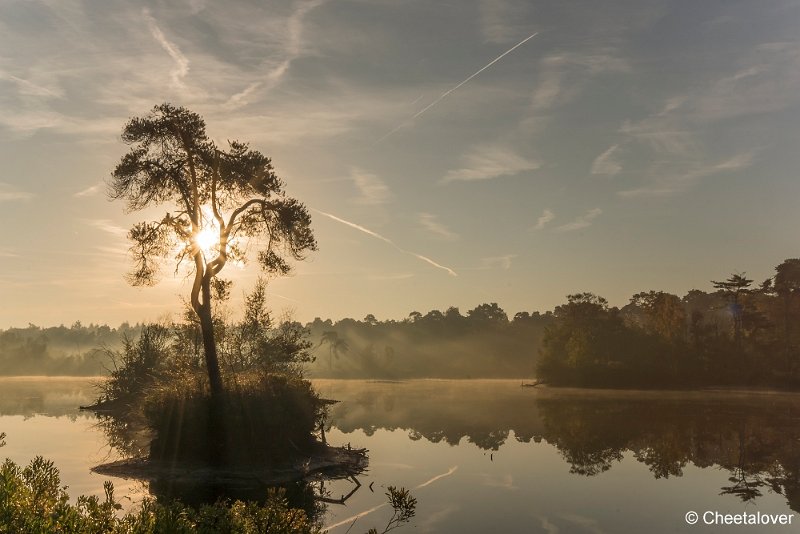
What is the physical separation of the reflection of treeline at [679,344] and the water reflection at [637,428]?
17096 millimetres

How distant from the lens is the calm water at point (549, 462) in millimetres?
24062

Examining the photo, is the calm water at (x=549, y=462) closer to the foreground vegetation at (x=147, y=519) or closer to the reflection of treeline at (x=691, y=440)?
the reflection of treeline at (x=691, y=440)

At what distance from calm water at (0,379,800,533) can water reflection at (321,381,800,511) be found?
5.2 inches

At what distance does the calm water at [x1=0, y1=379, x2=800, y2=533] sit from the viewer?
2406 centimetres

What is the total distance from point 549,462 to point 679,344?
259 ft

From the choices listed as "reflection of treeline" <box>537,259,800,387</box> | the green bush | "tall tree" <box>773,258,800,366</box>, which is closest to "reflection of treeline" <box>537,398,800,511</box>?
the green bush

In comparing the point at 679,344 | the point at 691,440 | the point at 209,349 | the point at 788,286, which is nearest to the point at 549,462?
the point at 691,440

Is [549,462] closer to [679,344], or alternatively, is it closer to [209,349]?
[209,349]

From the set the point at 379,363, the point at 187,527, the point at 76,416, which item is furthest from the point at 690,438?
the point at 379,363

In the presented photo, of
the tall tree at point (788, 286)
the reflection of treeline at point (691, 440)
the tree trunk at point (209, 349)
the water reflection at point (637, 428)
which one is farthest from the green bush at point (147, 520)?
the tall tree at point (788, 286)

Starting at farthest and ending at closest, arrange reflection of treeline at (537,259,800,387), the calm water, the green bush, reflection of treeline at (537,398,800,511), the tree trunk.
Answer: reflection of treeline at (537,259,800,387) < the tree trunk < reflection of treeline at (537,398,800,511) < the calm water < the green bush

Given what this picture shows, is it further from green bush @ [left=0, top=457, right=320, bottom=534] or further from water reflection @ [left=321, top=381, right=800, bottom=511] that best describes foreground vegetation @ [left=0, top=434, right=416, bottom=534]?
water reflection @ [left=321, top=381, right=800, bottom=511]

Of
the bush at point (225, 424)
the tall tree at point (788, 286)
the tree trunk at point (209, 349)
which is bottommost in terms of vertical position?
the bush at point (225, 424)

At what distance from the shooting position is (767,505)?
2567cm
